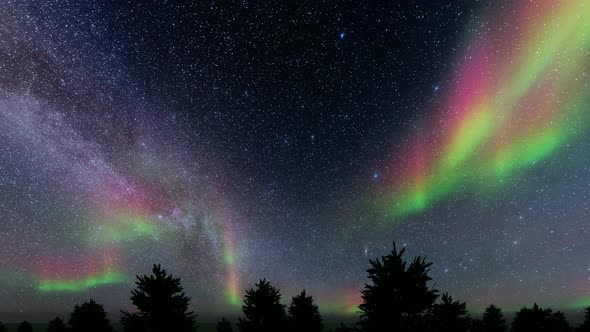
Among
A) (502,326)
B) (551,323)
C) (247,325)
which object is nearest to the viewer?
(247,325)

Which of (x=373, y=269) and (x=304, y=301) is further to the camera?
(x=304, y=301)

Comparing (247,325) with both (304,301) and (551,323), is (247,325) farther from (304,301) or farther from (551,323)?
(551,323)

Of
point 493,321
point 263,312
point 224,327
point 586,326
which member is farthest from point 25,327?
point 586,326

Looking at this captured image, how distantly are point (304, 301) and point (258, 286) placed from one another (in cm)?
399

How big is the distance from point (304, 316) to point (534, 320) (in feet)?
63.4

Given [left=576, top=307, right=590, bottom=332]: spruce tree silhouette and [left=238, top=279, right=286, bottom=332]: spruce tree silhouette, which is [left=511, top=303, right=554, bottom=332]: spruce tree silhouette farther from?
[left=238, top=279, right=286, bottom=332]: spruce tree silhouette

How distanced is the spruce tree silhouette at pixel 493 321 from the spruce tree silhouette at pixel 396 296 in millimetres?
25202

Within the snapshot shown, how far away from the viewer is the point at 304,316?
2248 cm

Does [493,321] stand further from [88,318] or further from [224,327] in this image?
[88,318]

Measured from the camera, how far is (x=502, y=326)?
3009 centimetres

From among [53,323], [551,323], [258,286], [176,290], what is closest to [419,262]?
[176,290]

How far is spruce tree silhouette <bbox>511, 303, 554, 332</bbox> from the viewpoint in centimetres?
2680

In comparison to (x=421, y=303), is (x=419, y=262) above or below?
above

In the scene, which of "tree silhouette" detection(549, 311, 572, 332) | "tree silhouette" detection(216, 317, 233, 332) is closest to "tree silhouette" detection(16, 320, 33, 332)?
"tree silhouette" detection(216, 317, 233, 332)
